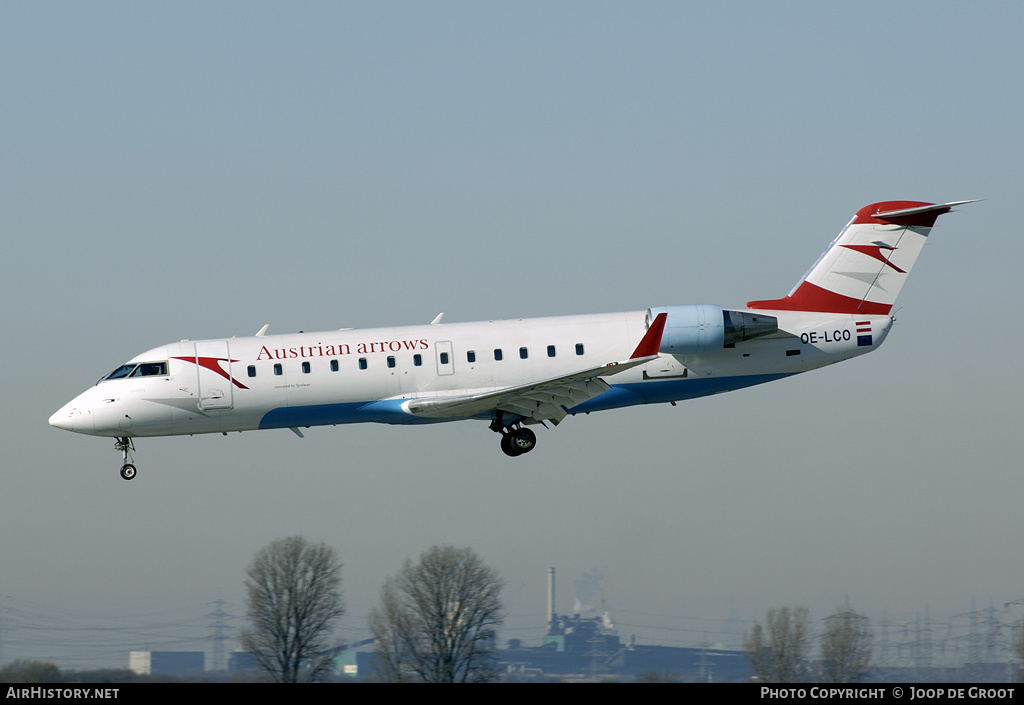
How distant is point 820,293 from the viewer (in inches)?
1357

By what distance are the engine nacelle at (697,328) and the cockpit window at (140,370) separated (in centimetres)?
1310

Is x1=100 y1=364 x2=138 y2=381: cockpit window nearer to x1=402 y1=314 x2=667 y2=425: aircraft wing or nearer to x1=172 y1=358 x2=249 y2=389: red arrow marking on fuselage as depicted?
x1=172 y1=358 x2=249 y2=389: red arrow marking on fuselage

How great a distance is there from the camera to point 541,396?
3219 cm

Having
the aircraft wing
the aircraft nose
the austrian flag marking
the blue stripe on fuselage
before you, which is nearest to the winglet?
the aircraft wing

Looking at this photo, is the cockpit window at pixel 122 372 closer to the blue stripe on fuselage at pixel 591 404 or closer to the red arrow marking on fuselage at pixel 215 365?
the red arrow marking on fuselage at pixel 215 365

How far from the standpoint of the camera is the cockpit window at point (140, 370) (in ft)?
107

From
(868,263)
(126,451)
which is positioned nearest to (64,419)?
(126,451)

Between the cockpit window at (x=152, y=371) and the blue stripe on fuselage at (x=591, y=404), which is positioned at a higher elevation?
the cockpit window at (x=152, y=371)

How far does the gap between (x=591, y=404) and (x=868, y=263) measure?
356 inches

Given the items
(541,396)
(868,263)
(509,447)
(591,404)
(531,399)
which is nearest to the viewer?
(541,396)

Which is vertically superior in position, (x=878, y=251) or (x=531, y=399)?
(x=878, y=251)

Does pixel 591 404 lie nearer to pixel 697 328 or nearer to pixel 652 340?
pixel 652 340

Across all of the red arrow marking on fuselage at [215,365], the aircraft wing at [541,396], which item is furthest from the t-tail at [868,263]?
the red arrow marking on fuselage at [215,365]
